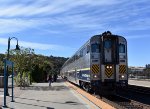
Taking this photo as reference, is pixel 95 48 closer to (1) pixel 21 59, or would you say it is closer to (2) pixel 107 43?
(2) pixel 107 43

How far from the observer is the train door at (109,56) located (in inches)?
1003

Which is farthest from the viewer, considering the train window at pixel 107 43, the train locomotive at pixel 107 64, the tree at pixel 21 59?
the tree at pixel 21 59

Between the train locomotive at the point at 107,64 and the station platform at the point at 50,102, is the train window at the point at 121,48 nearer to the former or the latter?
the train locomotive at the point at 107,64

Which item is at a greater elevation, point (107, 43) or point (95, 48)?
point (107, 43)

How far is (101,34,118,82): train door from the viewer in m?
25.5

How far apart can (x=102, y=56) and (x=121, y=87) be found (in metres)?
2.23

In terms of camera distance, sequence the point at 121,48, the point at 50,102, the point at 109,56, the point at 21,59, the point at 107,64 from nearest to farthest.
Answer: the point at 50,102 → the point at 107,64 → the point at 109,56 → the point at 121,48 → the point at 21,59

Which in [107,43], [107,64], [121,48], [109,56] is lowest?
[107,64]

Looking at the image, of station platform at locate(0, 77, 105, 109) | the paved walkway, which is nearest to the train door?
station platform at locate(0, 77, 105, 109)

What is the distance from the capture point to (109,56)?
25953 mm

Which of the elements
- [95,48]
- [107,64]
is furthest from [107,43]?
[107,64]

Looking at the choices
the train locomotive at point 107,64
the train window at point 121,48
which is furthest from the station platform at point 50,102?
the train window at point 121,48

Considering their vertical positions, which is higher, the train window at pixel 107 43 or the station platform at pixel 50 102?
the train window at pixel 107 43

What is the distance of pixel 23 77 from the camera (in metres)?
45.3
